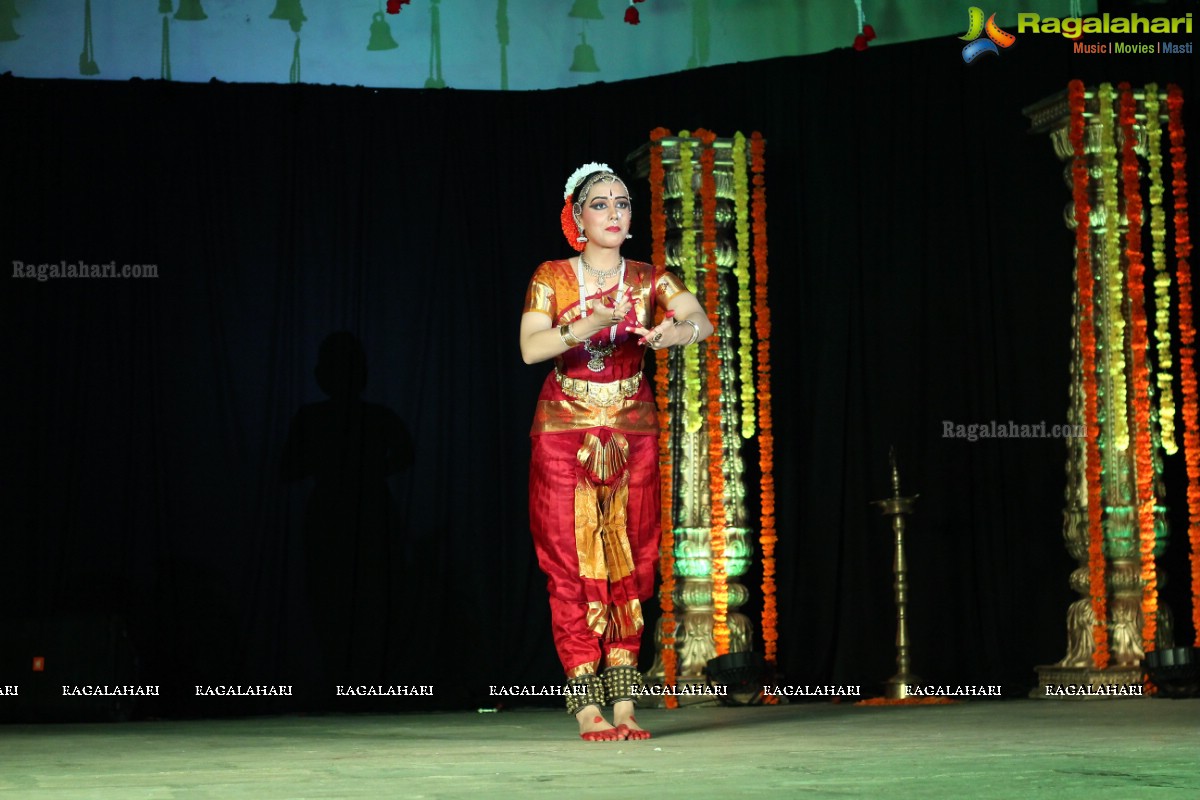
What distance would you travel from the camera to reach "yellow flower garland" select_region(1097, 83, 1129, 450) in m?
5.57

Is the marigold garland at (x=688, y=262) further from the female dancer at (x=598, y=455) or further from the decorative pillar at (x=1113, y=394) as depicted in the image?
the female dancer at (x=598, y=455)

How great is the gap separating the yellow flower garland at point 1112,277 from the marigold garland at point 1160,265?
12cm

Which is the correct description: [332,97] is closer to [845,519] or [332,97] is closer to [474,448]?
[474,448]

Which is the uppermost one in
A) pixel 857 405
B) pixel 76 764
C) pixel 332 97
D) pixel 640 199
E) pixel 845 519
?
pixel 332 97

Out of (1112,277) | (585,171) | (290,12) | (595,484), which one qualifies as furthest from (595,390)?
(290,12)

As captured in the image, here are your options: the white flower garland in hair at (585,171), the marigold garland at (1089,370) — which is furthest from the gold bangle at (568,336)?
the marigold garland at (1089,370)

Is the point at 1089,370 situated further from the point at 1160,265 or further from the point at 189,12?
the point at 189,12

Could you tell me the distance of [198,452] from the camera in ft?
20.3

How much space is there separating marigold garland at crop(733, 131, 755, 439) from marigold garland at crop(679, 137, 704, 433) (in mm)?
166

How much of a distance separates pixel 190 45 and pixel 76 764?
12.2 feet

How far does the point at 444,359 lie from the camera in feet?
21.1

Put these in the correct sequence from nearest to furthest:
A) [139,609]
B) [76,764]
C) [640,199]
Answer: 1. [76,764]
2. [139,609]
3. [640,199]

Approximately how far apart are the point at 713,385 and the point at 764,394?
0.22 metres

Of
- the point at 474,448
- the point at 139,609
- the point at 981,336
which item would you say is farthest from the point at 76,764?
the point at 981,336
